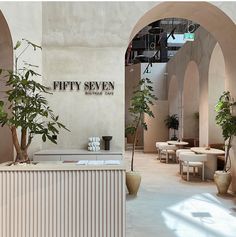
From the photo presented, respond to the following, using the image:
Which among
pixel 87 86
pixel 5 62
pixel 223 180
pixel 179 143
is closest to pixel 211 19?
pixel 87 86

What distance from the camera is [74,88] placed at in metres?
6.10

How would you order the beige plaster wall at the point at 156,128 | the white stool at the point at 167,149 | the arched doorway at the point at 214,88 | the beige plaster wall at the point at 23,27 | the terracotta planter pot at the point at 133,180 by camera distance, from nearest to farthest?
1. the beige plaster wall at the point at 23,27
2. the terracotta planter pot at the point at 133,180
3. the arched doorway at the point at 214,88
4. the white stool at the point at 167,149
5. the beige plaster wall at the point at 156,128

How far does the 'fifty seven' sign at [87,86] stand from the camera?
6098 millimetres

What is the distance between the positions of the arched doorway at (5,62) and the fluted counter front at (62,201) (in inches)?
86.4

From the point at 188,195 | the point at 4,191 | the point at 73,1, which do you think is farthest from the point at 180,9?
the point at 4,191

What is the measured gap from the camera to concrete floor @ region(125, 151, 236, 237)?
456 cm

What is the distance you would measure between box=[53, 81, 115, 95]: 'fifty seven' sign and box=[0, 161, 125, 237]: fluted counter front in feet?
9.38

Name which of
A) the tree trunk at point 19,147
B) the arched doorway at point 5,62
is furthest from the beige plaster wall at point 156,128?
the tree trunk at point 19,147

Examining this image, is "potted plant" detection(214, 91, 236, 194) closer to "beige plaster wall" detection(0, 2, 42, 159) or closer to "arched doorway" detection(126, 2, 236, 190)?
"arched doorway" detection(126, 2, 236, 190)

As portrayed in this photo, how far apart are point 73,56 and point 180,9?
2357mm

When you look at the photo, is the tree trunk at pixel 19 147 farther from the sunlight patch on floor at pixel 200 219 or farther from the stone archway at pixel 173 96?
the stone archway at pixel 173 96

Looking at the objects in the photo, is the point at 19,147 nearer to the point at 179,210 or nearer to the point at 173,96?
the point at 179,210

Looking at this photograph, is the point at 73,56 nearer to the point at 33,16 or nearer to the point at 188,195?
the point at 33,16

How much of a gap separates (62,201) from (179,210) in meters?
2.86
